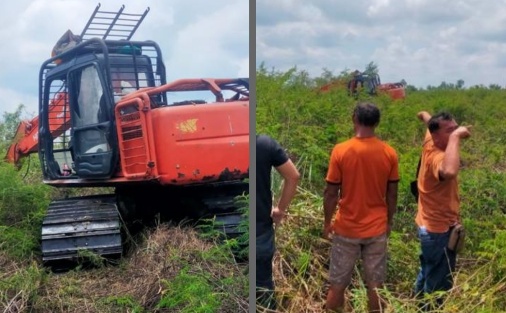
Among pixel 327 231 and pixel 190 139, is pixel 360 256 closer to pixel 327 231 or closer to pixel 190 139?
pixel 327 231

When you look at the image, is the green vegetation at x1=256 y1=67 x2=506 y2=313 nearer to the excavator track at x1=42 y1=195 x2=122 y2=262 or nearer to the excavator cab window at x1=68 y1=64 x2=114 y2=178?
the excavator cab window at x1=68 y1=64 x2=114 y2=178

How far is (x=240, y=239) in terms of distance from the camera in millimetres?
3609

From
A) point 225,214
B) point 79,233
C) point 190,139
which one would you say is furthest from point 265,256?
point 79,233

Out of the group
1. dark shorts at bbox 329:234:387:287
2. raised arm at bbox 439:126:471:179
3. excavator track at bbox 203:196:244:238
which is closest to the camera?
raised arm at bbox 439:126:471:179

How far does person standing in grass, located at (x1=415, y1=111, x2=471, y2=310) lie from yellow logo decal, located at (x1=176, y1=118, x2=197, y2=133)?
1.34 meters

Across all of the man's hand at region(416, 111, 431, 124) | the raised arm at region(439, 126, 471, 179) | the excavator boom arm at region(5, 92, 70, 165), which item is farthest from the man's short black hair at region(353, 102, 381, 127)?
the excavator boom arm at region(5, 92, 70, 165)

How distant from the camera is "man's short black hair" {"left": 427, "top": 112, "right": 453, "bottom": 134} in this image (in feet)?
8.13

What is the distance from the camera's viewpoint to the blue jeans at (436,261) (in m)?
2.51

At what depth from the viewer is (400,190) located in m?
2.51

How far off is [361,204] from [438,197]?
261 millimetres

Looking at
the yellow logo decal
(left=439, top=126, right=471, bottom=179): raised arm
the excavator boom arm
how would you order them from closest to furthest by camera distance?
1. (left=439, top=126, right=471, bottom=179): raised arm
2. the yellow logo decal
3. the excavator boom arm

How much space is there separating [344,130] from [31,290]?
172 cm

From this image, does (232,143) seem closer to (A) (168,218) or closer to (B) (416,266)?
(A) (168,218)

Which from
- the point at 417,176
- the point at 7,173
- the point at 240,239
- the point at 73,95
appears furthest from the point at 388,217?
the point at 7,173
